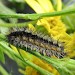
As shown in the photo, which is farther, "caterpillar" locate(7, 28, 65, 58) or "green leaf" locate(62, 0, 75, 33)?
"green leaf" locate(62, 0, 75, 33)

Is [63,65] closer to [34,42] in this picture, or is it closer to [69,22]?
[34,42]

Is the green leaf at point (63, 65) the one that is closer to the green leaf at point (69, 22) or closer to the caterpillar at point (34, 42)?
the caterpillar at point (34, 42)

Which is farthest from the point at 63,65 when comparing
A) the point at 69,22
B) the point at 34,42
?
the point at 69,22

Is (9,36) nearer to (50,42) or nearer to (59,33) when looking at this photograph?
(50,42)

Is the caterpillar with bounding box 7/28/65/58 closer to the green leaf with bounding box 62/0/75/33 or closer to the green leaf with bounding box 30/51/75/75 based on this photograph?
the green leaf with bounding box 30/51/75/75

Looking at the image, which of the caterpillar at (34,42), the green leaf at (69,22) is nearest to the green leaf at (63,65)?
the caterpillar at (34,42)

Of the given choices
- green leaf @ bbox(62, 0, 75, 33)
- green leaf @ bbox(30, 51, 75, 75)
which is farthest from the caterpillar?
green leaf @ bbox(62, 0, 75, 33)

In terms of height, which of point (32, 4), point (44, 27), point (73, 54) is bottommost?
point (73, 54)

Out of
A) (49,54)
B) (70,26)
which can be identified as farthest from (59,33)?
(70,26)
